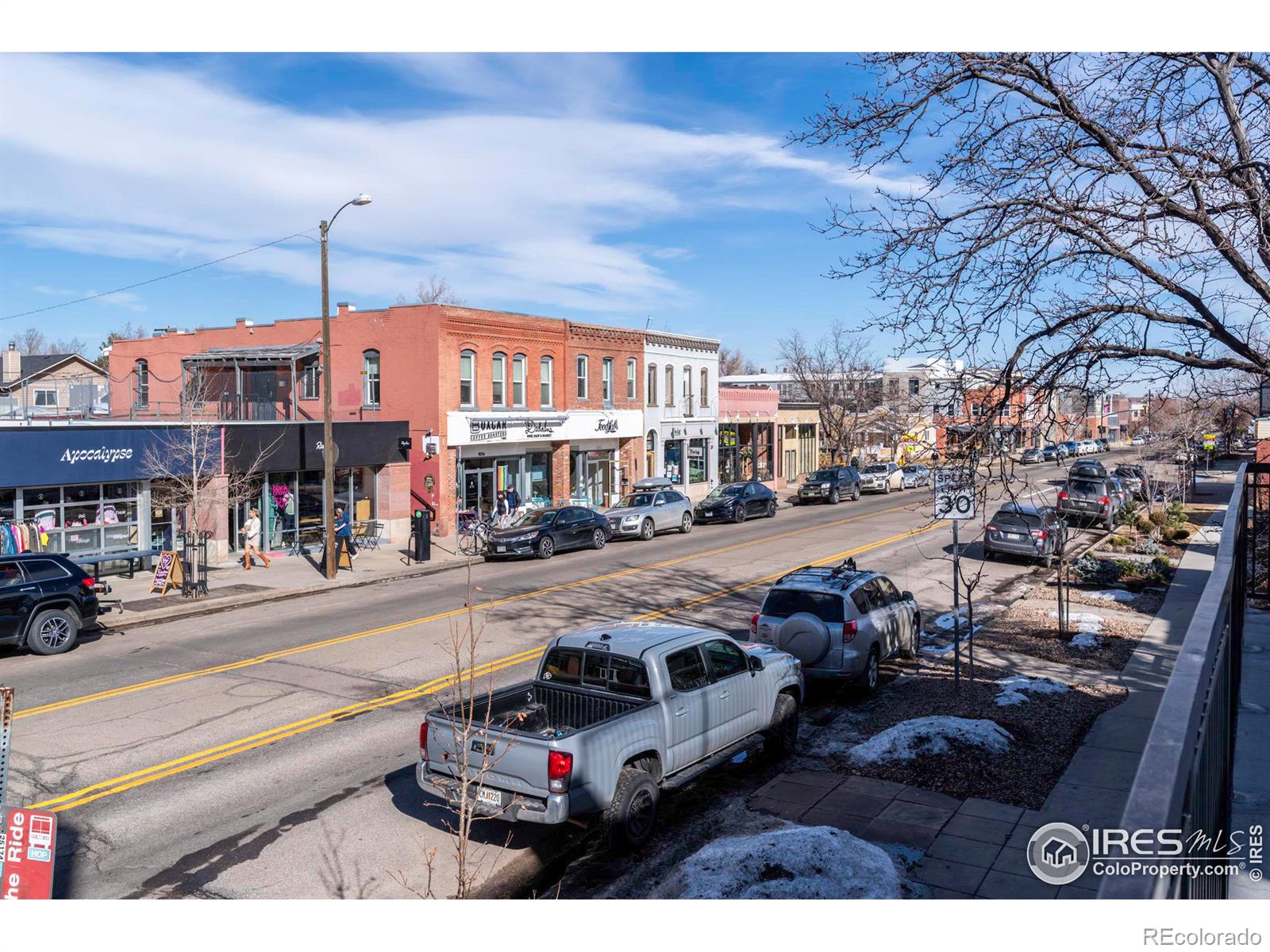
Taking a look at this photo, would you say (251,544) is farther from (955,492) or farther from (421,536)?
(955,492)

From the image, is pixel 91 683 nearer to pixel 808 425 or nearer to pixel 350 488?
pixel 350 488

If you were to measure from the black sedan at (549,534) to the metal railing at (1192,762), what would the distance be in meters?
22.9

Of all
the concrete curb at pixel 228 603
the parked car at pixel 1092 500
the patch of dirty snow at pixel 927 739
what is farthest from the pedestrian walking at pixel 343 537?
the parked car at pixel 1092 500

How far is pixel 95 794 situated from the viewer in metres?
9.75

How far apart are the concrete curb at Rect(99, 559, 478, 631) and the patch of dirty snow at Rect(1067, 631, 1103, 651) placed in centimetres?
1595

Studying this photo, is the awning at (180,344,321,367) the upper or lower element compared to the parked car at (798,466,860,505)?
upper

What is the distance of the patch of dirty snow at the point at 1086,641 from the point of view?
1571cm

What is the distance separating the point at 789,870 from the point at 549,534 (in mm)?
21791

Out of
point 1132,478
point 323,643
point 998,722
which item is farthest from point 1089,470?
point 323,643

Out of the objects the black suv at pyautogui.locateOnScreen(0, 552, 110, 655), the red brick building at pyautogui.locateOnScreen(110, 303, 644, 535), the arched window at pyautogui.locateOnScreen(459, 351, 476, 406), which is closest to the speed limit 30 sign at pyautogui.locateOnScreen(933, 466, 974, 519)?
the black suv at pyautogui.locateOnScreen(0, 552, 110, 655)

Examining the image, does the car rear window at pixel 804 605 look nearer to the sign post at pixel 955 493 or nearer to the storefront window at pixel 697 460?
the sign post at pixel 955 493

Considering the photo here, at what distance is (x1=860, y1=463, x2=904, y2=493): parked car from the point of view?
5166 cm

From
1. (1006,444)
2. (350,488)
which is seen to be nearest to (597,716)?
(1006,444)

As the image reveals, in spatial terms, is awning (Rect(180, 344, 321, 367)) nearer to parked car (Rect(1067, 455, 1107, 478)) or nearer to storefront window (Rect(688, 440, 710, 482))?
storefront window (Rect(688, 440, 710, 482))
